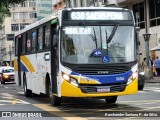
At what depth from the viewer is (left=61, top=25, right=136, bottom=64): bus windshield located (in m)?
14.1

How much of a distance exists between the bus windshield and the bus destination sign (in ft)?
0.99

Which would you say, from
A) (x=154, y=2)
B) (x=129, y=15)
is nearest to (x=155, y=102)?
(x=129, y=15)

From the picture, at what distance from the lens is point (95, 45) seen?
14258 millimetres

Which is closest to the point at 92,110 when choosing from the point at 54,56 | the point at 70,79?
the point at 70,79

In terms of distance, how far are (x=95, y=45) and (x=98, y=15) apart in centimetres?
101

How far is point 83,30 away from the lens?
567 inches

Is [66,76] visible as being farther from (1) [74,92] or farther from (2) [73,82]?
(1) [74,92]

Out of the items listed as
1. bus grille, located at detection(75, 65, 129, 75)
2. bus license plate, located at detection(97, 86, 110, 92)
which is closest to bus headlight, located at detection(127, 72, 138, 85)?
bus grille, located at detection(75, 65, 129, 75)

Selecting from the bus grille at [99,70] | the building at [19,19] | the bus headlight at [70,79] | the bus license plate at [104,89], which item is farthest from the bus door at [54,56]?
the building at [19,19]

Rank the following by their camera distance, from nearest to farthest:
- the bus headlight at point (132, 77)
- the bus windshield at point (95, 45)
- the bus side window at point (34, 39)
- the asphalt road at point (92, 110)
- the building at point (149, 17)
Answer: the asphalt road at point (92, 110)
the bus windshield at point (95, 45)
the bus headlight at point (132, 77)
the bus side window at point (34, 39)
the building at point (149, 17)

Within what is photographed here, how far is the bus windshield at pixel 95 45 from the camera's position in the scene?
46.4 feet

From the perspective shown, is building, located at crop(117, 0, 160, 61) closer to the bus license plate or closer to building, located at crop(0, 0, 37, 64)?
the bus license plate

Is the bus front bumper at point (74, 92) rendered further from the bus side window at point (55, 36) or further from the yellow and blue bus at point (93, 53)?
the bus side window at point (55, 36)

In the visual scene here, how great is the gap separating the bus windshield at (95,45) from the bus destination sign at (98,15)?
302mm
